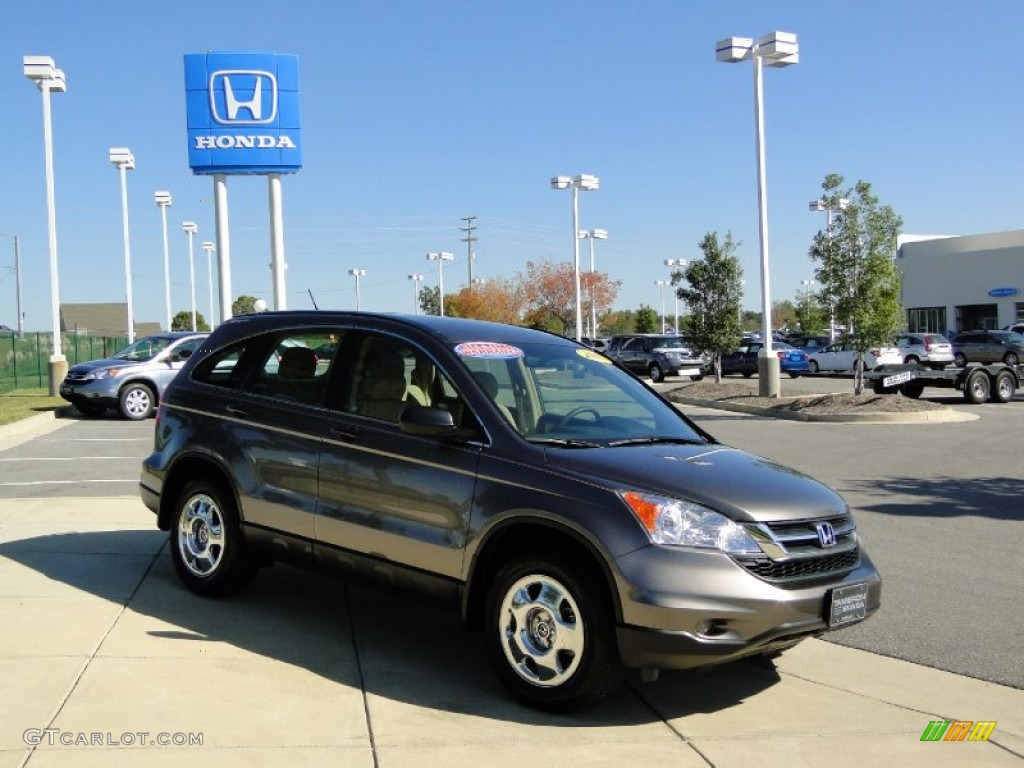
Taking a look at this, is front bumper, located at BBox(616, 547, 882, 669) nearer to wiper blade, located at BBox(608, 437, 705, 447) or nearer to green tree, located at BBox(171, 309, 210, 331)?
wiper blade, located at BBox(608, 437, 705, 447)

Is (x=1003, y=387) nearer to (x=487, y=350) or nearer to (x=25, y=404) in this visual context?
(x=25, y=404)

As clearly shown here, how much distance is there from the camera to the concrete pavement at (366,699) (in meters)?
4.56

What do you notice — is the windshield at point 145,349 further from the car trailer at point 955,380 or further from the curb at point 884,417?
A: the car trailer at point 955,380

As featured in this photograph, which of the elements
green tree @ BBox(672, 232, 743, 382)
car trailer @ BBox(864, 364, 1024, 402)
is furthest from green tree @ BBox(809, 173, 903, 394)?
green tree @ BBox(672, 232, 743, 382)

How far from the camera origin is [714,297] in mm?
33094

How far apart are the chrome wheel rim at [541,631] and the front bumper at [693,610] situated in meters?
0.26

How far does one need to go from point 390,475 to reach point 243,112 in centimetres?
2793

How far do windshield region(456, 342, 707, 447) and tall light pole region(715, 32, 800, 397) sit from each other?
20.9 metres

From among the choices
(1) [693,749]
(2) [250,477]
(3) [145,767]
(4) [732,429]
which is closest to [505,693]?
(1) [693,749]

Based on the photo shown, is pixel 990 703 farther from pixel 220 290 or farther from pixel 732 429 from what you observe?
pixel 220 290

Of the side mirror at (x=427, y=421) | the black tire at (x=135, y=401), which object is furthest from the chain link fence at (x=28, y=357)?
the side mirror at (x=427, y=421)

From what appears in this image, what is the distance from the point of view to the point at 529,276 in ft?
293

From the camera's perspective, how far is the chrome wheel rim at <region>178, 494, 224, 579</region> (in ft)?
22.1

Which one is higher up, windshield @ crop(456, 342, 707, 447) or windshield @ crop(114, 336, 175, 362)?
windshield @ crop(114, 336, 175, 362)
